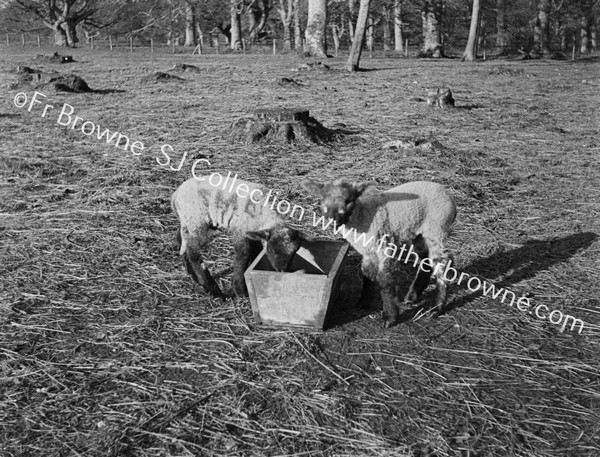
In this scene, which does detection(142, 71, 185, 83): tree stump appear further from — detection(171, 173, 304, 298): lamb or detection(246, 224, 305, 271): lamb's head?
detection(246, 224, 305, 271): lamb's head

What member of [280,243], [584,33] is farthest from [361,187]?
[584,33]

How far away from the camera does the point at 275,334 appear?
4691mm

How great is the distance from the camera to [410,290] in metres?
5.36

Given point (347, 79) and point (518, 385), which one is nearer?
point (518, 385)

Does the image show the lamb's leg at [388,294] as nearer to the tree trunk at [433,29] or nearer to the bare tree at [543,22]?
the tree trunk at [433,29]

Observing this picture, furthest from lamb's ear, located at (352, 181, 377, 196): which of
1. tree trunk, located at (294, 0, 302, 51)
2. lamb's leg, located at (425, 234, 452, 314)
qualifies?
tree trunk, located at (294, 0, 302, 51)

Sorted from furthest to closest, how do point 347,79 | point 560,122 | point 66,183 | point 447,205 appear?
point 347,79 < point 560,122 < point 66,183 < point 447,205

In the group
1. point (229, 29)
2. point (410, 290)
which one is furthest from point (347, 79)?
point (229, 29)

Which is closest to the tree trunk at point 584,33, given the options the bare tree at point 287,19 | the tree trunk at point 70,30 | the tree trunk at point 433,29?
the tree trunk at point 433,29

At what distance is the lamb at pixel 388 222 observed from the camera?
4.70m

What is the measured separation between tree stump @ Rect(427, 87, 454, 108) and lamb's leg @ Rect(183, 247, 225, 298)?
37.1 ft

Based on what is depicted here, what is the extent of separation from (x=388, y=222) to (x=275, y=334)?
4.41ft

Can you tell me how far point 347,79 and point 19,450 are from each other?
2010 cm

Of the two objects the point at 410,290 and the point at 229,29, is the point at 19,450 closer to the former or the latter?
the point at 410,290
